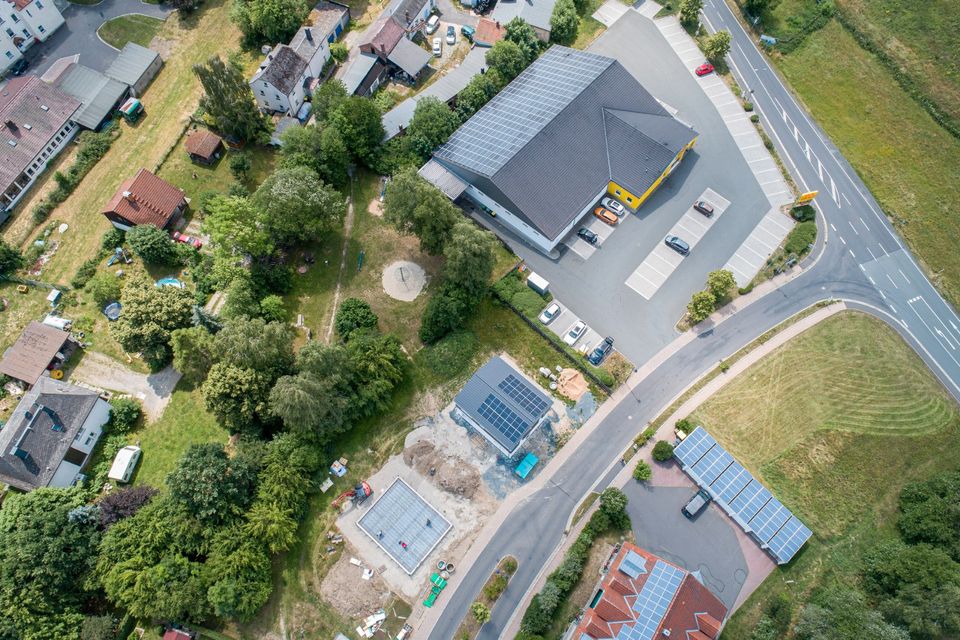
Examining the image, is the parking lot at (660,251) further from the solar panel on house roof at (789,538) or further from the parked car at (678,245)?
the solar panel on house roof at (789,538)

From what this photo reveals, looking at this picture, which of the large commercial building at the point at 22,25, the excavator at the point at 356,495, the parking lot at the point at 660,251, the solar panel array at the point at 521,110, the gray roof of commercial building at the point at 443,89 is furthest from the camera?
the large commercial building at the point at 22,25

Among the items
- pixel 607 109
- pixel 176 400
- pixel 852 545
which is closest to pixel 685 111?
pixel 607 109

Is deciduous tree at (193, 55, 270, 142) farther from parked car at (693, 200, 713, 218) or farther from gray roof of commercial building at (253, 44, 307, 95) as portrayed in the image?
parked car at (693, 200, 713, 218)

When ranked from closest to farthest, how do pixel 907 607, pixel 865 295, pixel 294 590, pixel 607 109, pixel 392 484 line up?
pixel 907 607 → pixel 294 590 → pixel 392 484 → pixel 865 295 → pixel 607 109

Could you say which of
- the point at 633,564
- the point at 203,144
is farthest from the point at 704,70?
the point at 203,144

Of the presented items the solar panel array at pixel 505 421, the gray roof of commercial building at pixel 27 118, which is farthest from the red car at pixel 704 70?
the gray roof of commercial building at pixel 27 118

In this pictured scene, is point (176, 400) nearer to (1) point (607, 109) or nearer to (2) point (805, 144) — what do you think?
(1) point (607, 109)

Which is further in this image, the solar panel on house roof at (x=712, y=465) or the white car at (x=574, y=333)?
the white car at (x=574, y=333)
